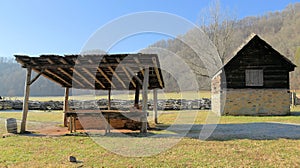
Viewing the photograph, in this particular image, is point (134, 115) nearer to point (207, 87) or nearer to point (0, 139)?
point (0, 139)

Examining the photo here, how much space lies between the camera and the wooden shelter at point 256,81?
17.7 meters

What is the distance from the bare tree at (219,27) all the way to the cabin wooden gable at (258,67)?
A: 13.6m

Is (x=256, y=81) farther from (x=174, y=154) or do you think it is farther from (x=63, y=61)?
(x=63, y=61)

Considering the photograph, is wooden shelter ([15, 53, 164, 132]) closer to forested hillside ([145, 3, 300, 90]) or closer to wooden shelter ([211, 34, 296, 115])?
wooden shelter ([211, 34, 296, 115])

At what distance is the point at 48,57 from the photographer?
8.81m

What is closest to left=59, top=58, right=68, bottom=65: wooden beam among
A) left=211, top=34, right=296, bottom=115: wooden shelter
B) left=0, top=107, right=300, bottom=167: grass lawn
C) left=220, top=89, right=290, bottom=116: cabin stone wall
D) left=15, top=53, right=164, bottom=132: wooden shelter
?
left=15, top=53, right=164, bottom=132: wooden shelter

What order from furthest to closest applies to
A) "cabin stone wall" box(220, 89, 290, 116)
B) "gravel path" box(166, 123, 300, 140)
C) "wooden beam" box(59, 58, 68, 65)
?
"cabin stone wall" box(220, 89, 290, 116)
"wooden beam" box(59, 58, 68, 65)
"gravel path" box(166, 123, 300, 140)

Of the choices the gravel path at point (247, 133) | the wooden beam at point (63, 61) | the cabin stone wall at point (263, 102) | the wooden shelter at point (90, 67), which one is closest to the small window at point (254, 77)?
the cabin stone wall at point (263, 102)

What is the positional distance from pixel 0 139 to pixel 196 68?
27732mm

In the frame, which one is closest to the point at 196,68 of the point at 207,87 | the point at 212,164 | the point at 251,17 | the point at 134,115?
the point at 207,87

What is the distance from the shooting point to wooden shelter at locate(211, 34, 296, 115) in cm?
1769

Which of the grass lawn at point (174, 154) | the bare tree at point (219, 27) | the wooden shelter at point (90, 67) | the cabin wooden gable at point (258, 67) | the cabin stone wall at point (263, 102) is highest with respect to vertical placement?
the bare tree at point (219, 27)

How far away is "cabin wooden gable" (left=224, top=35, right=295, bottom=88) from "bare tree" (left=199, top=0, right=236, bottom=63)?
1362cm

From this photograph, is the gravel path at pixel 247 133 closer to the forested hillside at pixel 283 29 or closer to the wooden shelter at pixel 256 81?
the wooden shelter at pixel 256 81
